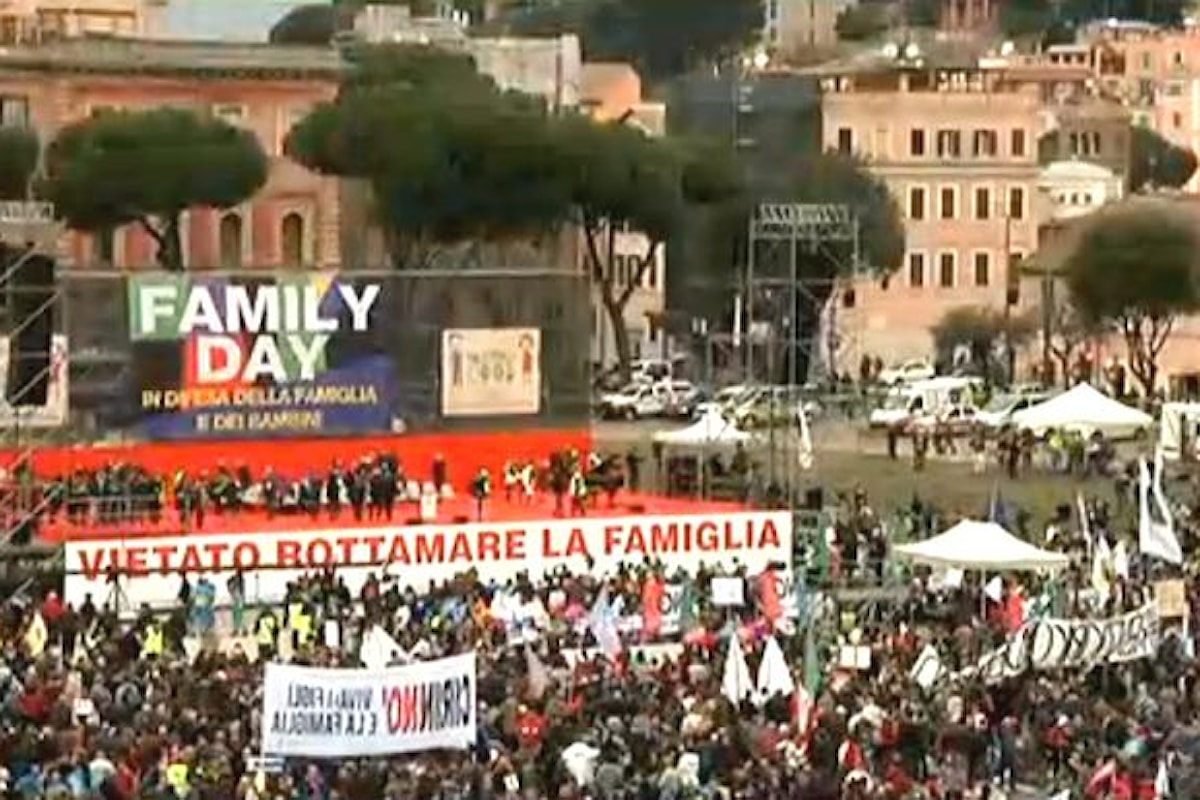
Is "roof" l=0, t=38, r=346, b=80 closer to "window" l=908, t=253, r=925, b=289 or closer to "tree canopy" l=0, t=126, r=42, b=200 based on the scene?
"tree canopy" l=0, t=126, r=42, b=200

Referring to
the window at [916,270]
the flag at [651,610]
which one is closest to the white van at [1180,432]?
the flag at [651,610]

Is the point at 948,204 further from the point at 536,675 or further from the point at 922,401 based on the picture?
the point at 536,675

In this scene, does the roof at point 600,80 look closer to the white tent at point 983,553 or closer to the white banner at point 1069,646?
the white tent at point 983,553

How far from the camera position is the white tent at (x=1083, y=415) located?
48625 mm

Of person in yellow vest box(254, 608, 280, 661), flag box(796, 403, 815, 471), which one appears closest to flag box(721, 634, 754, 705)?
person in yellow vest box(254, 608, 280, 661)

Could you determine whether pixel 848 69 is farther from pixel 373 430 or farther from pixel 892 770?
pixel 892 770

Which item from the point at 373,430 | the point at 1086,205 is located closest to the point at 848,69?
the point at 1086,205

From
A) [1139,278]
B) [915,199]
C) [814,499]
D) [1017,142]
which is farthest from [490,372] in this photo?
[1017,142]

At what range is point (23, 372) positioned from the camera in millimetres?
43438

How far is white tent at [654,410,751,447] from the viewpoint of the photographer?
51.0m

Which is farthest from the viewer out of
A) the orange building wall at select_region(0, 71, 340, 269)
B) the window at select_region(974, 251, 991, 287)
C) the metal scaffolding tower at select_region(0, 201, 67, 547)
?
the window at select_region(974, 251, 991, 287)

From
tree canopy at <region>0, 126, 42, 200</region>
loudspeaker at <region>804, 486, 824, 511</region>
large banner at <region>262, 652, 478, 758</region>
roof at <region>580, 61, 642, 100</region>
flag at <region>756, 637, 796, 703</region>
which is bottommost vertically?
loudspeaker at <region>804, 486, 824, 511</region>

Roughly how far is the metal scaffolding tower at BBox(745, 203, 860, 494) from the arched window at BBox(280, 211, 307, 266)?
9.63 metres

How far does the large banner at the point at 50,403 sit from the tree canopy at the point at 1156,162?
224ft
